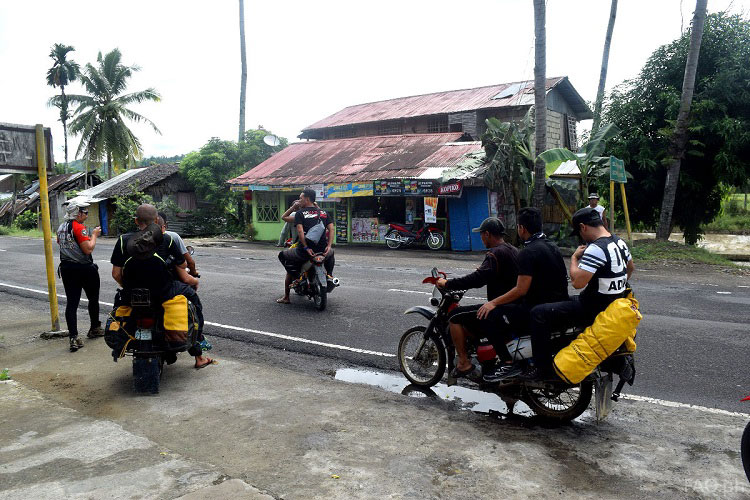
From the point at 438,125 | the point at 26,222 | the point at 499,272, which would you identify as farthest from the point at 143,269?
the point at 26,222

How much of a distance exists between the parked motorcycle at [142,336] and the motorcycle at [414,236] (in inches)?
630

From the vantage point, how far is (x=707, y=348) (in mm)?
6570

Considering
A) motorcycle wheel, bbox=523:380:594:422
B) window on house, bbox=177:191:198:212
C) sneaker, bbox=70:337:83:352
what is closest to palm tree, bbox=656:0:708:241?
motorcycle wheel, bbox=523:380:594:422

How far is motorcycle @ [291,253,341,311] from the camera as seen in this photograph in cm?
884

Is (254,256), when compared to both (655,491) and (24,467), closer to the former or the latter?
(24,467)

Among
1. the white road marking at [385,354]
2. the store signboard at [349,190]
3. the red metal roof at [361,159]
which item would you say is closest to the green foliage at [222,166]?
the red metal roof at [361,159]

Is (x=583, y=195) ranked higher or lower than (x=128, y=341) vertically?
higher

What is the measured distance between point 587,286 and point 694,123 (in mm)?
15858

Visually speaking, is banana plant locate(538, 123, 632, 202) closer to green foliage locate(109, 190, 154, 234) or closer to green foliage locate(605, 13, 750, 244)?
green foliage locate(605, 13, 750, 244)

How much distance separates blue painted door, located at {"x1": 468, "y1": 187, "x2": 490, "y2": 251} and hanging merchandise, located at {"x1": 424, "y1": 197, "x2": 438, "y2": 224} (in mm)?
1193

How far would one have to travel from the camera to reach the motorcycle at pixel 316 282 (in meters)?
8.84

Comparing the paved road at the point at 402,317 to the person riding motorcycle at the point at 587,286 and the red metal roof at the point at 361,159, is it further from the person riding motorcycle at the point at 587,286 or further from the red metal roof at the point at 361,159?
the red metal roof at the point at 361,159

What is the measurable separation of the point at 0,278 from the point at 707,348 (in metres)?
14.7

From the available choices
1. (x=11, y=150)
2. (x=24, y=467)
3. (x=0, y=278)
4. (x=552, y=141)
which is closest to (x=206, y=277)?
(x=0, y=278)
